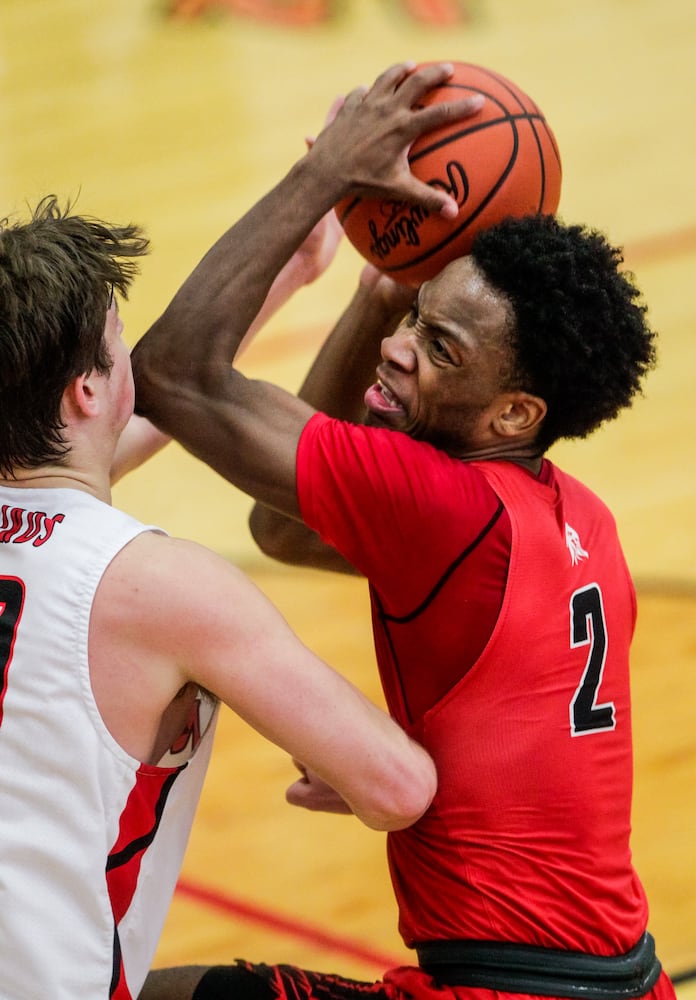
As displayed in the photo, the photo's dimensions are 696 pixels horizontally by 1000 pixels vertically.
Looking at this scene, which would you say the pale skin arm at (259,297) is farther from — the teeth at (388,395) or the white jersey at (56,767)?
the white jersey at (56,767)

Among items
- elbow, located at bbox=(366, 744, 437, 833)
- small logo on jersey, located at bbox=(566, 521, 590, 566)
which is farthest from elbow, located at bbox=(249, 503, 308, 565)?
elbow, located at bbox=(366, 744, 437, 833)

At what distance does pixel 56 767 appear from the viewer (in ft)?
7.19

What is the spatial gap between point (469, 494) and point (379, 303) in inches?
30.5

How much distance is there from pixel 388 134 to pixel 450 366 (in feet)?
1.53

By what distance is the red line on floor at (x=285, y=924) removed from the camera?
145 inches

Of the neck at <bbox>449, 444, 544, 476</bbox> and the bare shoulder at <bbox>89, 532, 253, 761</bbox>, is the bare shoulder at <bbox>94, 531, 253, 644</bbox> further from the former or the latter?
the neck at <bbox>449, 444, 544, 476</bbox>

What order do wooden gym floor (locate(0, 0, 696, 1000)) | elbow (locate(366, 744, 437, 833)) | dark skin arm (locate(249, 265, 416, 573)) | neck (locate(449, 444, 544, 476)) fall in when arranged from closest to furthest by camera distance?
elbow (locate(366, 744, 437, 833)) < neck (locate(449, 444, 544, 476)) < dark skin arm (locate(249, 265, 416, 573)) < wooden gym floor (locate(0, 0, 696, 1000))

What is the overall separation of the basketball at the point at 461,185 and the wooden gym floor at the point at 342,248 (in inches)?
40.0

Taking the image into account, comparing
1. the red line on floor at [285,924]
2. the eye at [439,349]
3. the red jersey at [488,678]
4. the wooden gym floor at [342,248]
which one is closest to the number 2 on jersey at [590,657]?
the red jersey at [488,678]

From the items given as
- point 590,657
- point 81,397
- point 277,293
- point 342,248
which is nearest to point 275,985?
point 590,657

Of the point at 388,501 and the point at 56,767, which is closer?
the point at 56,767

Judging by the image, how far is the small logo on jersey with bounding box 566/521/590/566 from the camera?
8.32 ft

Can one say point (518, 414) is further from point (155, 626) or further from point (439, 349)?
point (155, 626)

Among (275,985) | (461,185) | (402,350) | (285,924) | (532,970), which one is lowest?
(285,924)
